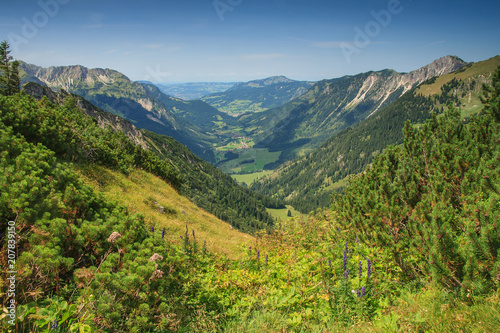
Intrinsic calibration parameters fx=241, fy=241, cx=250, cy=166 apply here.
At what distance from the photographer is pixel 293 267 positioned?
831 centimetres

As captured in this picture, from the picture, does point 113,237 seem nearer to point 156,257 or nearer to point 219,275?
point 156,257

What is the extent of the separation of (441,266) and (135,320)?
713 cm

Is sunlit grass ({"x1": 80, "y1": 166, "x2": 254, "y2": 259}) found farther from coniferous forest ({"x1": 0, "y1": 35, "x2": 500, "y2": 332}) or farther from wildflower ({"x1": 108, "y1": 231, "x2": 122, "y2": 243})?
wildflower ({"x1": 108, "y1": 231, "x2": 122, "y2": 243})

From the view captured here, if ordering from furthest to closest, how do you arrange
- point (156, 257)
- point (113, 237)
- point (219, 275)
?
point (219, 275) → point (113, 237) → point (156, 257)

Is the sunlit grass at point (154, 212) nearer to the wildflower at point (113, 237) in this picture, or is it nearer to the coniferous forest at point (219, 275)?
the coniferous forest at point (219, 275)

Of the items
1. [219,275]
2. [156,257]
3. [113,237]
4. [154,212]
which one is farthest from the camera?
[154,212]

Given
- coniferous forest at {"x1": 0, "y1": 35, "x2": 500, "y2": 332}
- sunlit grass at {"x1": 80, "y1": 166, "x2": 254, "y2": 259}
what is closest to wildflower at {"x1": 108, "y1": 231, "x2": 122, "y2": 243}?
coniferous forest at {"x1": 0, "y1": 35, "x2": 500, "y2": 332}

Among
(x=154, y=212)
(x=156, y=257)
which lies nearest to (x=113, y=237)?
(x=156, y=257)

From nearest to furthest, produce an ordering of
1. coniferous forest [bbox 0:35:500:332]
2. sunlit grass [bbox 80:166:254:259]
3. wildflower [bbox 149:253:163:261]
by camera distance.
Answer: coniferous forest [bbox 0:35:500:332]
wildflower [bbox 149:253:163:261]
sunlit grass [bbox 80:166:254:259]

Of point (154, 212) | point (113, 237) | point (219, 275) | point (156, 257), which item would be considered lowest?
point (154, 212)

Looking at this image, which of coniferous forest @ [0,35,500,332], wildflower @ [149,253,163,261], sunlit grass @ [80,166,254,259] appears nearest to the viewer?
coniferous forest @ [0,35,500,332]

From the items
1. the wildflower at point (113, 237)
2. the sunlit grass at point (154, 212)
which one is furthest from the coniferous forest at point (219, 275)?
the sunlit grass at point (154, 212)

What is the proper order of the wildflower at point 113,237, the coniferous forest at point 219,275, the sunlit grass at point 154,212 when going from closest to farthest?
1. the coniferous forest at point 219,275
2. the wildflower at point 113,237
3. the sunlit grass at point 154,212

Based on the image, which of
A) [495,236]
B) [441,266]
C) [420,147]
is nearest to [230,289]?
[441,266]
